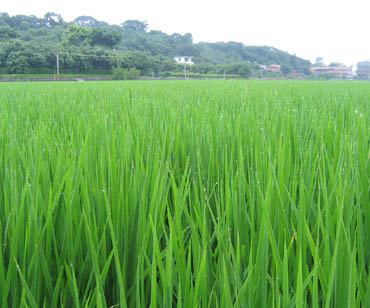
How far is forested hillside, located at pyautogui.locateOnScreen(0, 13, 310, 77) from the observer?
24.3m

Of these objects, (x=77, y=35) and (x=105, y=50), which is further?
(x=77, y=35)

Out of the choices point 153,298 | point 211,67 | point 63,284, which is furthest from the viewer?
point 211,67

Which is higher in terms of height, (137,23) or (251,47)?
(137,23)

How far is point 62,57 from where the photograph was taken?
83.5ft

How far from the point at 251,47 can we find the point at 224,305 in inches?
2583

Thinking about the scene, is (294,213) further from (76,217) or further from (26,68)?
(26,68)

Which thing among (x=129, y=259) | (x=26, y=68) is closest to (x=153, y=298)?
(x=129, y=259)

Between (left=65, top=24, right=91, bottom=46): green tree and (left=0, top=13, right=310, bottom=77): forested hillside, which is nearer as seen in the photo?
(left=0, top=13, right=310, bottom=77): forested hillside

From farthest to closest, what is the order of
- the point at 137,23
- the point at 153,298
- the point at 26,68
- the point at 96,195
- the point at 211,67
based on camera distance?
the point at 137,23, the point at 211,67, the point at 26,68, the point at 96,195, the point at 153,298

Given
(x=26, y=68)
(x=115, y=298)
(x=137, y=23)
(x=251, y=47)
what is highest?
(x=137, y=23)

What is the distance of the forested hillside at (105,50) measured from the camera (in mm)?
24281

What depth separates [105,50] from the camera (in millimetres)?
30000

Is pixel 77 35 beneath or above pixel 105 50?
above

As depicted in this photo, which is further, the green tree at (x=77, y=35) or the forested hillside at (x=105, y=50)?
the green tree at (x=77, y=35)
